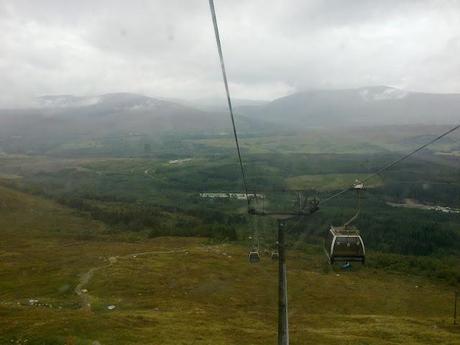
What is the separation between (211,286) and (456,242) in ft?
242

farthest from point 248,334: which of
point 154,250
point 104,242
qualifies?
point 104,242

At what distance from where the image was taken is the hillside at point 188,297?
44406mm

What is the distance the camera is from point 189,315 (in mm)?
53312

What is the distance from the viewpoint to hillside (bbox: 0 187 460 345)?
146 feet

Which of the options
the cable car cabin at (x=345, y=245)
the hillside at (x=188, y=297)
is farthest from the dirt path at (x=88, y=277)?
the cable car cabin at (x=345, y=245)

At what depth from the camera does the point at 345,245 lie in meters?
31.7

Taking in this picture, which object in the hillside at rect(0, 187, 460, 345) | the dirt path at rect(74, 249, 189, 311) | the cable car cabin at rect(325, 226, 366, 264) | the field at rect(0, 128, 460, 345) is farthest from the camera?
the dirt path at rect(74, 249, 189, 311)

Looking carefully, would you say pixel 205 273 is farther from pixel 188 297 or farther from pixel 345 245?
pixel 345 245

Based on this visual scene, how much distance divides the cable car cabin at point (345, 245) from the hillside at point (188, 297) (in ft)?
51.6

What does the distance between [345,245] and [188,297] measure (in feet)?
123

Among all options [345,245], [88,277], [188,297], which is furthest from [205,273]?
[345,245]

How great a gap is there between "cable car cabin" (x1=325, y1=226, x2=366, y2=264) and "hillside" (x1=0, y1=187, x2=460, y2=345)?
15.7 meters

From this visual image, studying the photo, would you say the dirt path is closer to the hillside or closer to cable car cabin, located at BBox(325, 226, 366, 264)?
the hillside

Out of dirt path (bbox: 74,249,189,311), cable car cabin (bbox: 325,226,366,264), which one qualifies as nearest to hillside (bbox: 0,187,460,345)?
dirt path (bbox: 74,249,189,311)
